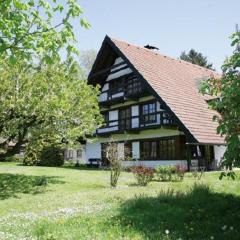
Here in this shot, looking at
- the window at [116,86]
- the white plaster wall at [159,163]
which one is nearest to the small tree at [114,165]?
the white plaster wall at [159,163]

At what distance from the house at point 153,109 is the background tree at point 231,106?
1695 centimetres

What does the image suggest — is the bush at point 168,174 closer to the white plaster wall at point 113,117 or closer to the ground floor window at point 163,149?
the ground floor window at point 163,149

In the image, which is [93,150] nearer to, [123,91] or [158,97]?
[123,91]

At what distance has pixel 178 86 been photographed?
3459cm

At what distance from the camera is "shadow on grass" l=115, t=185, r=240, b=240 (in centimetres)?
871

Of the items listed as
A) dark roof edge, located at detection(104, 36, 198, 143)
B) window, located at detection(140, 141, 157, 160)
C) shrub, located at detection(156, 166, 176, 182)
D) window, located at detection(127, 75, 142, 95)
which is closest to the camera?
shrub, located at detection(156, 166, 176, 182)

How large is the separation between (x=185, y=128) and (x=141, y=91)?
7.85m

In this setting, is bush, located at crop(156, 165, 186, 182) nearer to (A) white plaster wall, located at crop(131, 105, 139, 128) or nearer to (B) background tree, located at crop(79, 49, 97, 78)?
(A) white plaster wall, located at crop(131, 105, 139, 128)

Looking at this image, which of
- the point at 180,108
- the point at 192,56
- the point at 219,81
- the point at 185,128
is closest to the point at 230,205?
the point at 219,81

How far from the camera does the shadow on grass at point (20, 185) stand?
19484mm

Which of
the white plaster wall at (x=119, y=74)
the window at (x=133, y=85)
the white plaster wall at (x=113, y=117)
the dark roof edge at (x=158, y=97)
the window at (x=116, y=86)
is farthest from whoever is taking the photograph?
the white plaster wall at (x=113, y=117)

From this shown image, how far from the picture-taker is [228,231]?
346 inches

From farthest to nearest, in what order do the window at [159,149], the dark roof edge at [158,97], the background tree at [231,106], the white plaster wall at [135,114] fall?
the white plaster wall at [135,114], the window at [159,149], the dark roof edge at [158,97], the background tree at [231,106]

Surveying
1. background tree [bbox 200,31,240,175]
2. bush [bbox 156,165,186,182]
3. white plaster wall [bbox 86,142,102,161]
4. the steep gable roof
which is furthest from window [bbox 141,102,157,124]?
background tree [bbox 200,31,240,175]
